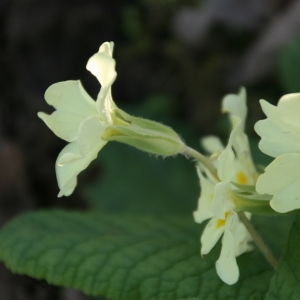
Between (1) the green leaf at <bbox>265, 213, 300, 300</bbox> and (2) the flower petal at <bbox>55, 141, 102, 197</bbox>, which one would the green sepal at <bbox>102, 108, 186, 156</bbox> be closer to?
(2) the flower petal at <bbox>55, 141, 102, 197</bbox>

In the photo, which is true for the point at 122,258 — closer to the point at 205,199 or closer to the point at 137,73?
the point at 205,199

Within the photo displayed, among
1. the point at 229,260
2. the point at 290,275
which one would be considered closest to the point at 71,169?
the point at 229,260

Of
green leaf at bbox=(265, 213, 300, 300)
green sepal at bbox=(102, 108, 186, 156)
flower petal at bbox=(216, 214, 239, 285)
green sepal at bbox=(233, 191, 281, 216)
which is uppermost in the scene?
green sepal at bbox=(102, 108, 186, 156)

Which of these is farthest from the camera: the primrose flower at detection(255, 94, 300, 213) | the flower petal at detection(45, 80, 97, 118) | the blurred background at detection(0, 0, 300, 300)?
the blurred background at detection(0, 0, 300, 300)

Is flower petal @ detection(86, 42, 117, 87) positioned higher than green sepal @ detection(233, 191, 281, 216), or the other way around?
flower petal @ detection(86, 42, 117, 87)

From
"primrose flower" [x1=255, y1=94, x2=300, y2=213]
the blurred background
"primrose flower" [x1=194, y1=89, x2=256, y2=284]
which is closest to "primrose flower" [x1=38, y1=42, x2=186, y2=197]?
"primrose flower" [x1=194, y1=89, x2=256, y2=284]

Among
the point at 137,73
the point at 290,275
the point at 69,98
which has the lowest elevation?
the point at 290,275

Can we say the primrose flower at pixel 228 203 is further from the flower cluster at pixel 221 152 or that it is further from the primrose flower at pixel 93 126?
the primrose flower at pixel 93 126

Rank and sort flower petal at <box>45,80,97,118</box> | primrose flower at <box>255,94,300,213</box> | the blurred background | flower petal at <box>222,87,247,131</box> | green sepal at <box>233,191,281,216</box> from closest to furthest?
primrose flower at <box>255,94,300,213</box>, green sepal at <box>233,191,281,216</box>, flower petal at <box>45,80,97,118</box>, flower petal at <box>222,87,247,131</box>, the blurred background
